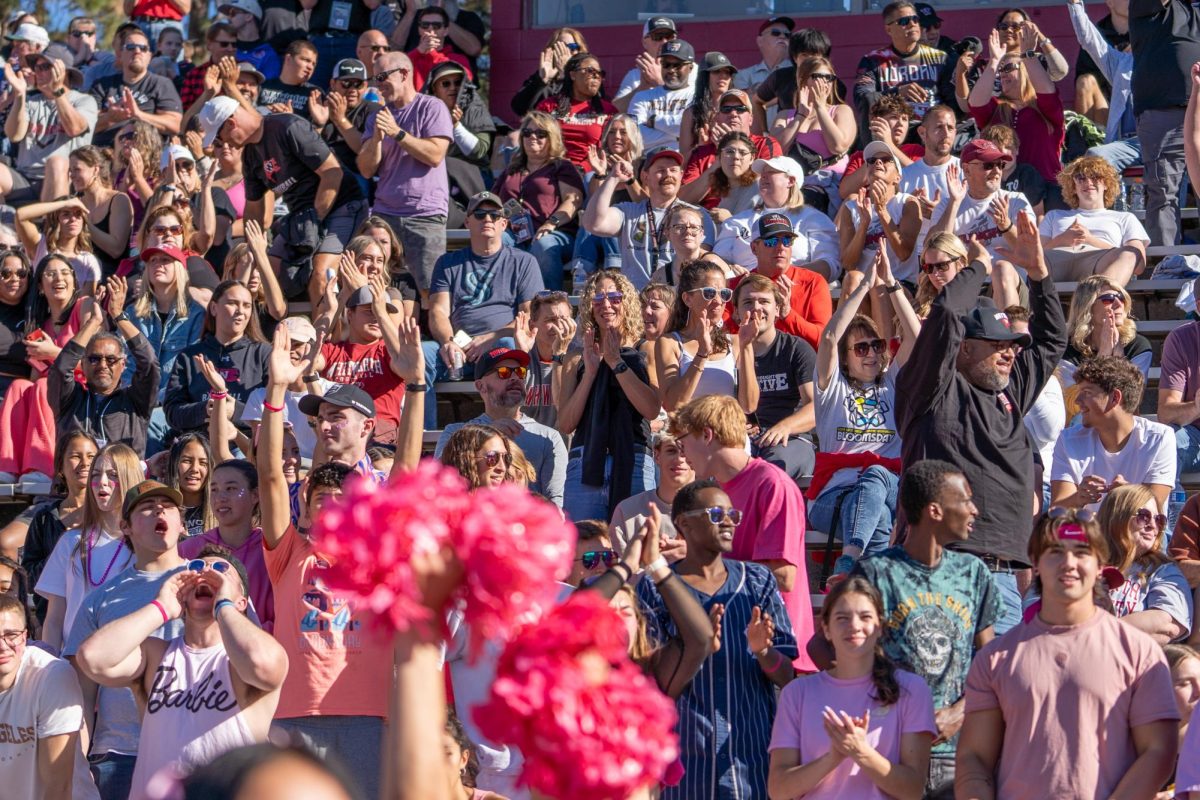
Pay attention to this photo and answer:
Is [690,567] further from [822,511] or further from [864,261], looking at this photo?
[864,261]

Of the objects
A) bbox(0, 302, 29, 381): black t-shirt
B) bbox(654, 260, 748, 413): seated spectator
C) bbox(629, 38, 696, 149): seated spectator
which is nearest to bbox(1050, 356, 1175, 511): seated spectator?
bbox(654, 260, 748, 413): seated spectator

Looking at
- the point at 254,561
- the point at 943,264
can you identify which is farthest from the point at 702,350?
the point at 254,561

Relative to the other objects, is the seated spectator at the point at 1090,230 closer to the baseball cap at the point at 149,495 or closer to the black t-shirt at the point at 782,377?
the black t-shirt at the point at 782,377

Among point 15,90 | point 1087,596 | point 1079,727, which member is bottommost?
point 1079,727

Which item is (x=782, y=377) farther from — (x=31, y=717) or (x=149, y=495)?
(x=31, y=717)

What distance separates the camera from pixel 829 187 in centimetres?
1038

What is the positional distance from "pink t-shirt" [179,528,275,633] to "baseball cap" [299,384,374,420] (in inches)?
25.9

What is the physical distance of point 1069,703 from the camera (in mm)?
4754

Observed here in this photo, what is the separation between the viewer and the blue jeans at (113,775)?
5734 mm

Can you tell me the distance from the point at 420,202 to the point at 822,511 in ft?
14.1

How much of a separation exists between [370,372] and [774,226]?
2060 mm

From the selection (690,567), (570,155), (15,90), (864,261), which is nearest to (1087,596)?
(690,567)

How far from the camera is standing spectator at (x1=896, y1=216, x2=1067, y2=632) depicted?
5.99 metres

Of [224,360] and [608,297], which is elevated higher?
[608,297]
